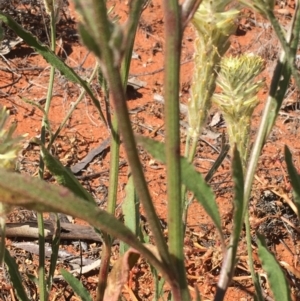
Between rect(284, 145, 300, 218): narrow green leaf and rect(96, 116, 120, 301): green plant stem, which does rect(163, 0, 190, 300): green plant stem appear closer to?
rect(284, 145, 300, 218): narrow green leaf

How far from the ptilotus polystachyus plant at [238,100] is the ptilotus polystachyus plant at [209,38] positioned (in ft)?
0.28

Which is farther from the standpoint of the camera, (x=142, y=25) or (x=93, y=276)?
(x=142, y=25)

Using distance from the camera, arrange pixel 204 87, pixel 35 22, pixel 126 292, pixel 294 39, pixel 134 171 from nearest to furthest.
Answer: pixel 134 171, pixel 294 39, pixel 204 87, pixel 126 292, pixel 35 22

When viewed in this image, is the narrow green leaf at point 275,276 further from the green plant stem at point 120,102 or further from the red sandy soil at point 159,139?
the red sandy soil at point 159,139

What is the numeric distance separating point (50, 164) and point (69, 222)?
1.75m

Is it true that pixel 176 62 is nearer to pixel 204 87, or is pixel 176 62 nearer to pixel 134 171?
pixel 134 171

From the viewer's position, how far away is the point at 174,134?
0.62 meters

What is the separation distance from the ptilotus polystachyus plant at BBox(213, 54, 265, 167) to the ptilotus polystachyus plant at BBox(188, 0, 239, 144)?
0.09 meters

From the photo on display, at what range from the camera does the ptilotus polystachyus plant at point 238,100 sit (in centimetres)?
100

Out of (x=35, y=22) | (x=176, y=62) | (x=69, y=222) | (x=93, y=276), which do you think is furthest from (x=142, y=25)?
(x=176, y=62)

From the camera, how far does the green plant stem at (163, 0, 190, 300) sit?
59 centimetres

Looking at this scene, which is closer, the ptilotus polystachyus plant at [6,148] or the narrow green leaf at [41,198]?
the narrow green leaf at [41,198]

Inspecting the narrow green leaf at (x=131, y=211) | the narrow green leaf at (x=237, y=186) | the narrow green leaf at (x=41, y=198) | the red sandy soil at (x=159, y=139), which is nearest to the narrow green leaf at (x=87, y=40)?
the narrow green leaf at (x=41, y=198)

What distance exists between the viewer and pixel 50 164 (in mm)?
1007
